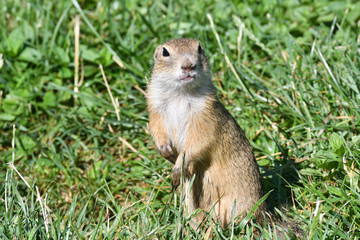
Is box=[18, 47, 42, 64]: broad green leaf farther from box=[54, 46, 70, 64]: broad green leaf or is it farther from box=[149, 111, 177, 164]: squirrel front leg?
box=[149, 111, 177, 164]: squirrel front leg

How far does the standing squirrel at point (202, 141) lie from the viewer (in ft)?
13.0

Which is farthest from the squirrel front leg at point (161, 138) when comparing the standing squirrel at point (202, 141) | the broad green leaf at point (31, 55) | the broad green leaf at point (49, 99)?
the broad green leaf at point (31, 55)

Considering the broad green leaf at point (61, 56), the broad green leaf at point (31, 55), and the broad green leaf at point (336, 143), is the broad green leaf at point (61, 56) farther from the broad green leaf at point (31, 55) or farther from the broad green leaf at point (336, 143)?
the broad green leaf at point (336, 143)

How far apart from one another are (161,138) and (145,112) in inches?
67.2

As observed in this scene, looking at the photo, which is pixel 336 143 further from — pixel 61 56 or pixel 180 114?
pixel 61 56

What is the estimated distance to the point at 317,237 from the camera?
132 inches

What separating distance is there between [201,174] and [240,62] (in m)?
2.40

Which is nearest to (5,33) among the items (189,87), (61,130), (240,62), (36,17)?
(36,17)

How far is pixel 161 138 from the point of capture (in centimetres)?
411

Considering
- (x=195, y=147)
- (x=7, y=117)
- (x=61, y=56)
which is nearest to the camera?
(x=195, y=147)

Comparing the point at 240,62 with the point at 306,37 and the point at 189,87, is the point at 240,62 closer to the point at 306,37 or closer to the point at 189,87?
the point at 306,37

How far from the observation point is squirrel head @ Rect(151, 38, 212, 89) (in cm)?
382

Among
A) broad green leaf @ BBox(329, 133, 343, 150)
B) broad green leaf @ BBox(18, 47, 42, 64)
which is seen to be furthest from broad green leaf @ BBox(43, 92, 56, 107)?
broad green leaf @ BBox(329, 133, 343, 150)

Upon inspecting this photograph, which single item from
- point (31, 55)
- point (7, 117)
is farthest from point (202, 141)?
point (31, 55)
